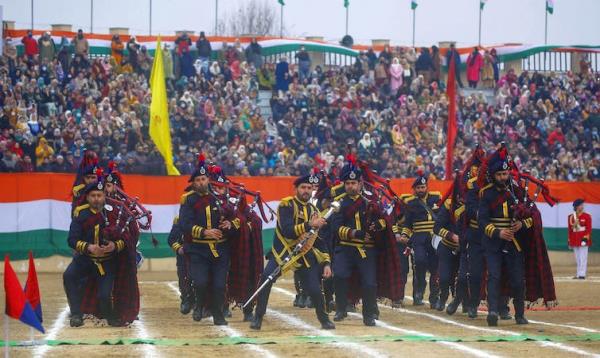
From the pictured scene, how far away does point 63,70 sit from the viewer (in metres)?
35.6

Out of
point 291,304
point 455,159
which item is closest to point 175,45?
point 455,159

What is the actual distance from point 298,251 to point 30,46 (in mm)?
21042

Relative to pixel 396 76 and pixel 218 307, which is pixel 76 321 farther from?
pixel 396 76

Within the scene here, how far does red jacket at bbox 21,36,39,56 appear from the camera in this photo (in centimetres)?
3606

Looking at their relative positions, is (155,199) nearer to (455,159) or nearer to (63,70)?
(63,70)

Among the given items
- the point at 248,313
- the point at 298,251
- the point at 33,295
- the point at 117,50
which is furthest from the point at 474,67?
the point at 33,295

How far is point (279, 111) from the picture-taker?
37.4 metres

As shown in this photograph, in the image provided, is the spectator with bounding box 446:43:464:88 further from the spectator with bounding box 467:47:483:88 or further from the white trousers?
the white trousers

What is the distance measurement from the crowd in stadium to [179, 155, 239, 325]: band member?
1416 centimetres

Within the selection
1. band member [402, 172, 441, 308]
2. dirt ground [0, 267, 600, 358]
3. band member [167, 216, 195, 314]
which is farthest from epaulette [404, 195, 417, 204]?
band member [167, 216, 195, 314]

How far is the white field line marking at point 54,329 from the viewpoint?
1346 cm

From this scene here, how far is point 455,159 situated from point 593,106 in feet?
23.7

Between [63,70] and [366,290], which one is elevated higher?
[63,70]

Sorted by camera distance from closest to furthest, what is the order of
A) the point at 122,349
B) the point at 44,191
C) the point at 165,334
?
the point at 122,349
the point at 165,334
the point at 44,191
